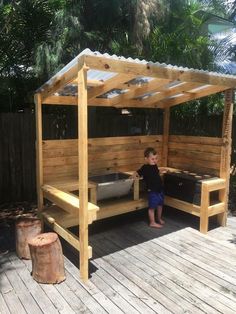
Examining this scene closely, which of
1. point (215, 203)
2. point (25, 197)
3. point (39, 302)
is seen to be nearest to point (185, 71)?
point (215, 203)

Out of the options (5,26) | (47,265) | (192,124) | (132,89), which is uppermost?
(5,26)

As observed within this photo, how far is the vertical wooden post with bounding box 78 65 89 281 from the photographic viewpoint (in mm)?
3172

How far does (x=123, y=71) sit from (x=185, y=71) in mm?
1008

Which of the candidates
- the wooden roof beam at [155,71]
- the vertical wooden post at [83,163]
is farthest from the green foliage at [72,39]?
the vertical wooden post at [83,163]

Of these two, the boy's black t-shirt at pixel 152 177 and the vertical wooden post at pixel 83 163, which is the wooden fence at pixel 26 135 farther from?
the vertical wooden post at pixel 83 163

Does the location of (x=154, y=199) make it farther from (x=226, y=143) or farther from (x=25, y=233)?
(x=25, y=233)

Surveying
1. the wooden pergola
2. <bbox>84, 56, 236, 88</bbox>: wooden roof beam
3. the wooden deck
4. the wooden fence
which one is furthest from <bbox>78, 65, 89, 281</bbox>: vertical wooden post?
the wooden fence

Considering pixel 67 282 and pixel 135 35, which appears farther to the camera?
pixel 135 35

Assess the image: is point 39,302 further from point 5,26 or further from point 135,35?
point 135,35

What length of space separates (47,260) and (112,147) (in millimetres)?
2532

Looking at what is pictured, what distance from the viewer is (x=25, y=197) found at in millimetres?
6102

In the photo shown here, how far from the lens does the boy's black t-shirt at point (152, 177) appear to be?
16.1 feet

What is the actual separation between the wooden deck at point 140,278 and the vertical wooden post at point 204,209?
0.44 ft

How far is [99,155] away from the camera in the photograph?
521 centimetres
